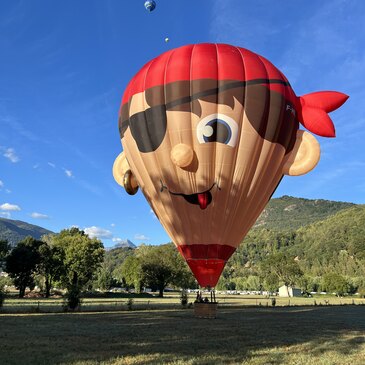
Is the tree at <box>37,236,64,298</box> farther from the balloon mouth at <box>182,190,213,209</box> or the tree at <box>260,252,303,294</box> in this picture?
the tree at <box>260,252,303,294</box>

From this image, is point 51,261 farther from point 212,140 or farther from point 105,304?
point 212,140

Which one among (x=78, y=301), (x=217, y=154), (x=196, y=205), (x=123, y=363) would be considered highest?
(x=217, y=154)

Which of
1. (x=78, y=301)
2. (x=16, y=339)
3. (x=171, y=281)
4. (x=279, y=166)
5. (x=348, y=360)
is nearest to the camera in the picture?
(x=348, y=360)

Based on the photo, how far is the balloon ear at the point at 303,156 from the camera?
20.4 meters

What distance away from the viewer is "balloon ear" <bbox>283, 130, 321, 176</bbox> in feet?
67.1

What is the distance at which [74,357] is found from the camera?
11.6 m

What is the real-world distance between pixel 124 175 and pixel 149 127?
13.9 ft

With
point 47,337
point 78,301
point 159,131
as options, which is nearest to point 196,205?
point 159,131

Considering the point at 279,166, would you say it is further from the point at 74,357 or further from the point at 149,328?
the point at 74,357

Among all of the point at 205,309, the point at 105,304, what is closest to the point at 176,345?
the point at 205,309

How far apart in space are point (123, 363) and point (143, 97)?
489 inches

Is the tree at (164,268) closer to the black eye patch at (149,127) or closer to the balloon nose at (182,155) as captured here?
the black eye patch at (149,127)

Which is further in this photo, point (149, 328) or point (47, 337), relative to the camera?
point (149, 328)

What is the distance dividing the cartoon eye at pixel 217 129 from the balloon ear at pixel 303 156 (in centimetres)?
399
